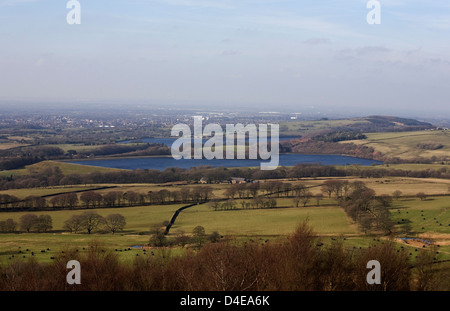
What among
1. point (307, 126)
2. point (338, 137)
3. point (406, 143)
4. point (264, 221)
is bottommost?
point (264, 221)

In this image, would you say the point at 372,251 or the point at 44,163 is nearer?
the point at 372,251

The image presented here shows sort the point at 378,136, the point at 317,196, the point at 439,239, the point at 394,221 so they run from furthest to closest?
the point at 378,136
the point at 317,196
the point at 394,221
the point at 439,239

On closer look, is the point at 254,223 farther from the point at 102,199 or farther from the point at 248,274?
the point at 248,274

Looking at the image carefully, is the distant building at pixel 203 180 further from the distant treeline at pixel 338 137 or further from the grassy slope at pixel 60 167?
the distant treeline at pixel 338 137

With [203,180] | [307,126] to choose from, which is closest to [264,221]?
[203,180]
